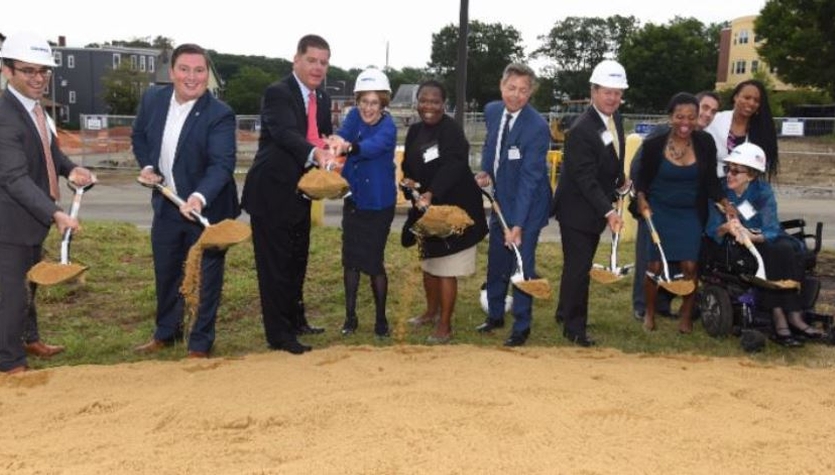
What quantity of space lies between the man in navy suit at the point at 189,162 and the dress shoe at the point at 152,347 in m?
0.36

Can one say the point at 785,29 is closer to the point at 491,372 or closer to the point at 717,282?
the point at 717,282

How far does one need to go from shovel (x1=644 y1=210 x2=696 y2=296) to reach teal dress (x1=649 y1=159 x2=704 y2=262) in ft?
0.25

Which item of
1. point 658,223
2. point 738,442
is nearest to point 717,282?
point 658,223

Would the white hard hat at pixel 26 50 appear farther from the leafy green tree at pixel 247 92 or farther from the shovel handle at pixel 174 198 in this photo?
the leafy green tree at pixel 247 92

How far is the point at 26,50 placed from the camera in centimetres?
439

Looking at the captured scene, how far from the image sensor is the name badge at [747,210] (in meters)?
5.56

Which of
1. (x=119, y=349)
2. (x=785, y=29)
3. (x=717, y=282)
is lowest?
(x=119, y=349)

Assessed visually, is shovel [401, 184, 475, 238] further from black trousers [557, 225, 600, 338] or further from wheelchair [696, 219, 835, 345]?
wheelchair [696, 219, 835, 345]

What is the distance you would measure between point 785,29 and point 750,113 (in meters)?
28.6

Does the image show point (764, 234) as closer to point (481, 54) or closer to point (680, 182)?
point (680, 182)

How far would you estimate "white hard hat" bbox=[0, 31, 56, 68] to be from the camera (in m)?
4.36

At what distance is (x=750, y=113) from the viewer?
5.85 metres

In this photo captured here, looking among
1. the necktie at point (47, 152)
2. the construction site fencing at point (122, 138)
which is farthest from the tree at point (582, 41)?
the necktie at point (47, 152)

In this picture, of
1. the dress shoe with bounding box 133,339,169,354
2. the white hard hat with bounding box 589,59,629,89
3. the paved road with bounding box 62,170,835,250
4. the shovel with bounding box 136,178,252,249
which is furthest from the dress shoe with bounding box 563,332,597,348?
the paved road with bounding box 62,170,835,250
